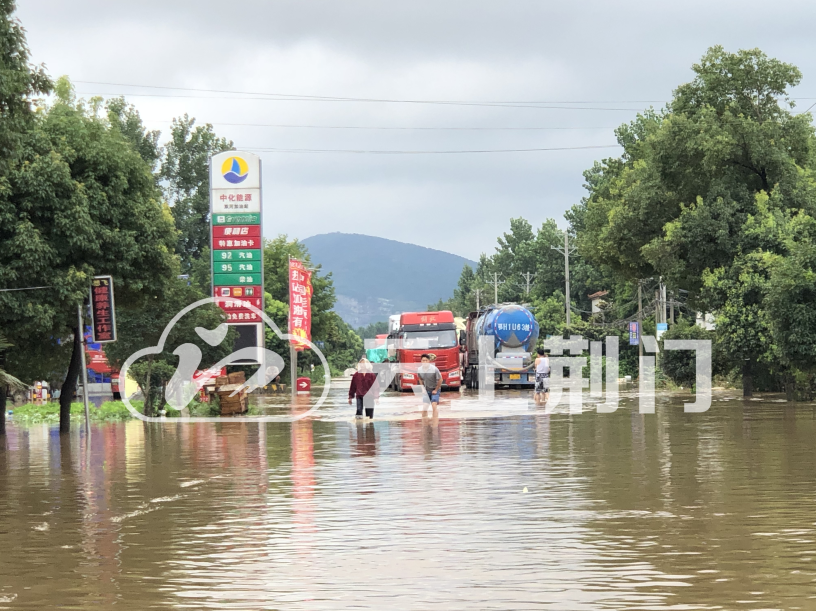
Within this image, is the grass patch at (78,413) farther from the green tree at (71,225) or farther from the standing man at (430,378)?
the standing man at (430,378)

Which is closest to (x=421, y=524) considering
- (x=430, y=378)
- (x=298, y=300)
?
(x=430, y=378)

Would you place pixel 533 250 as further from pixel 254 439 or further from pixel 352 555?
pixel 352 555

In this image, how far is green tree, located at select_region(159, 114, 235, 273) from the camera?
8694 cm

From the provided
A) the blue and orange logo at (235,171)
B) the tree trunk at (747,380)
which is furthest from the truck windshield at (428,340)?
the tree trunk at (747,380)

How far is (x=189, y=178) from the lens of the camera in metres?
88.4

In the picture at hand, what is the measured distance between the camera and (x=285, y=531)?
10.9 meters

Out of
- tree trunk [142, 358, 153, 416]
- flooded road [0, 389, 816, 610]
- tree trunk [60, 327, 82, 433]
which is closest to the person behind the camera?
flooded road [0, 389, 816, 610]

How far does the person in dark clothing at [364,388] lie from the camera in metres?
29.8

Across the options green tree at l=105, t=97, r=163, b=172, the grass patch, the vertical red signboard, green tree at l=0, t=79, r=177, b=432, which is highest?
green tree at l=105, t=97, r=163, b=172

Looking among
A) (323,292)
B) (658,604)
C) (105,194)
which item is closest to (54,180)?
(105,194)

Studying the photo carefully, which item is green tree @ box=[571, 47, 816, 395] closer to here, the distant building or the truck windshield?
the truck windshield

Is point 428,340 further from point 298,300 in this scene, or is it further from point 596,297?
point 596,297

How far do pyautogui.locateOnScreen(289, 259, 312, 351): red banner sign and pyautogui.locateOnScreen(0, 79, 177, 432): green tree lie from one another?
26.8m

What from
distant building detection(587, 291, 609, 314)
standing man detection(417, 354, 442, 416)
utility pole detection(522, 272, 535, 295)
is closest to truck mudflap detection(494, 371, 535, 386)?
standing man detection(417, 354, 442, 416)
